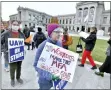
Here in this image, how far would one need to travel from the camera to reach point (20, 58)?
344cm

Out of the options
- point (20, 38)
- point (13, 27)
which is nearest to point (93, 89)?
point (20, 38)

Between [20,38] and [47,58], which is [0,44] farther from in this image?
[47,58]

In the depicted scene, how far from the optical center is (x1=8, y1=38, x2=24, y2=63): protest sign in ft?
10.8

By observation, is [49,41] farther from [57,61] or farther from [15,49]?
[15,49]

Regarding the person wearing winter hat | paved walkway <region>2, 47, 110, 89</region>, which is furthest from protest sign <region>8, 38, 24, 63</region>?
the person wearing winter hat

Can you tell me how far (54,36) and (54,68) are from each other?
0.49 metres

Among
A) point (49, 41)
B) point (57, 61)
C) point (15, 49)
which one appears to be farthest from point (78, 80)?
point (49, 41)

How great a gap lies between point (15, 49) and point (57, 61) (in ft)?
5.02

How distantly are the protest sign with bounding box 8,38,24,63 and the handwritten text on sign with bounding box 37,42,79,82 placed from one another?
138 cm

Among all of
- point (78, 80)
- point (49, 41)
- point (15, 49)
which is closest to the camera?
point (49, 41)

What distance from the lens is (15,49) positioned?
132 inches

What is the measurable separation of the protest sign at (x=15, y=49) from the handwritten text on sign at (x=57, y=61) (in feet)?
4.54

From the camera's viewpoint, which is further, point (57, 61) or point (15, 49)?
point (15, 49)

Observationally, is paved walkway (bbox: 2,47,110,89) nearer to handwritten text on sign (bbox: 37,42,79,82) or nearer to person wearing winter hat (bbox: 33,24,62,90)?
person wearing winter hat (bbox: 33,24,62,90)
